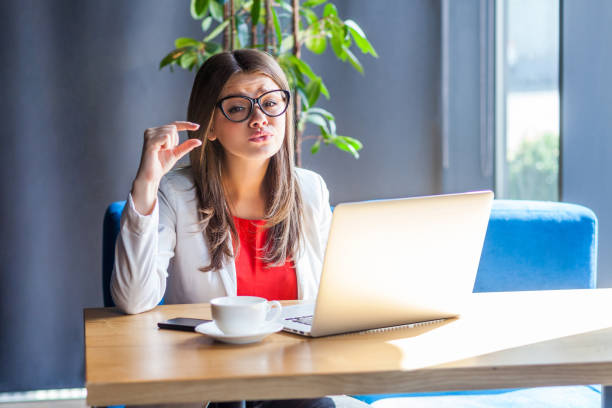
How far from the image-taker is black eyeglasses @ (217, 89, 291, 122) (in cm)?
153

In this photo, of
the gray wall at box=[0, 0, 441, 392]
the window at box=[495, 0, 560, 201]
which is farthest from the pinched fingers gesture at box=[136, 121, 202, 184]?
the window at box=[495, 0, 560, 201]

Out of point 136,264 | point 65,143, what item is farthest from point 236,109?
point 65,143

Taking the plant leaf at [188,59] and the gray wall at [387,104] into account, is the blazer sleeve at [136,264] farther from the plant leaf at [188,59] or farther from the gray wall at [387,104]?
the gray wall at [387,104]

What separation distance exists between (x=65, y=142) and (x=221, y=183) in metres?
1.40

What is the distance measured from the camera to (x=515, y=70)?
9.67 feet

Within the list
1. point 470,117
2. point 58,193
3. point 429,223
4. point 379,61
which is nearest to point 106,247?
point 429,223

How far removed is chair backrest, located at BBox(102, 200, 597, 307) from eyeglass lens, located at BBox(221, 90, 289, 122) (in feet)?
2.40

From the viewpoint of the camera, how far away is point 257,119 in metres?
1.52

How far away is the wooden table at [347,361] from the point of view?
78 cm

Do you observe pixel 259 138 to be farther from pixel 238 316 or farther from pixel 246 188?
pixel 238 316

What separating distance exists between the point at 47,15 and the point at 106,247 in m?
1.48

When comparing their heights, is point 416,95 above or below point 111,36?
below

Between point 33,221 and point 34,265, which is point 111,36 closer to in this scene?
point 33,221

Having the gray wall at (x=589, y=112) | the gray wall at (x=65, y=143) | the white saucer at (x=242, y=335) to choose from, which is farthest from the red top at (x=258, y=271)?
the gray wall at (x=65, y=143)
